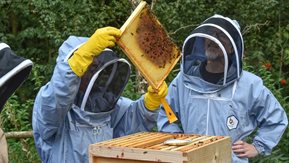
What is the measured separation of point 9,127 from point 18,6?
3025 mm

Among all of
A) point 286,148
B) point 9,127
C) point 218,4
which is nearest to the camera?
point 286,148

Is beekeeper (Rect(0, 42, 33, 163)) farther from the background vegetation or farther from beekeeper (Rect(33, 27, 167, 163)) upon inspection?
the background vegetation

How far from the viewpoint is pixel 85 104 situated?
3.72 metres

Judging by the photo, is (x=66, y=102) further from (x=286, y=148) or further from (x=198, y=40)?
(x=286, y=148)

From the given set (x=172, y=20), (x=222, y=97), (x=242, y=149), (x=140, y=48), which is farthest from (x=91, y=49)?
(x=172, y=20)

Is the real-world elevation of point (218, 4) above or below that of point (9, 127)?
above

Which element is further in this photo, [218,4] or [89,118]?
[218,4]

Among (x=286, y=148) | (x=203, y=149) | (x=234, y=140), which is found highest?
(x=203, y=149)

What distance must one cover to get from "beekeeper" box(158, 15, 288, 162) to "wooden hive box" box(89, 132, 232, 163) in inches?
27.3

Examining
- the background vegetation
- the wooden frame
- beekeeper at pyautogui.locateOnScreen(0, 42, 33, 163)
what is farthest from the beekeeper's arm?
the background vegetation

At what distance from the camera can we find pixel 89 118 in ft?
12.3

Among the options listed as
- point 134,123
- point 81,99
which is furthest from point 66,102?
point 134,123

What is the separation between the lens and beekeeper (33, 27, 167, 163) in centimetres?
347

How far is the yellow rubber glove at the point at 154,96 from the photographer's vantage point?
374 centimetres
